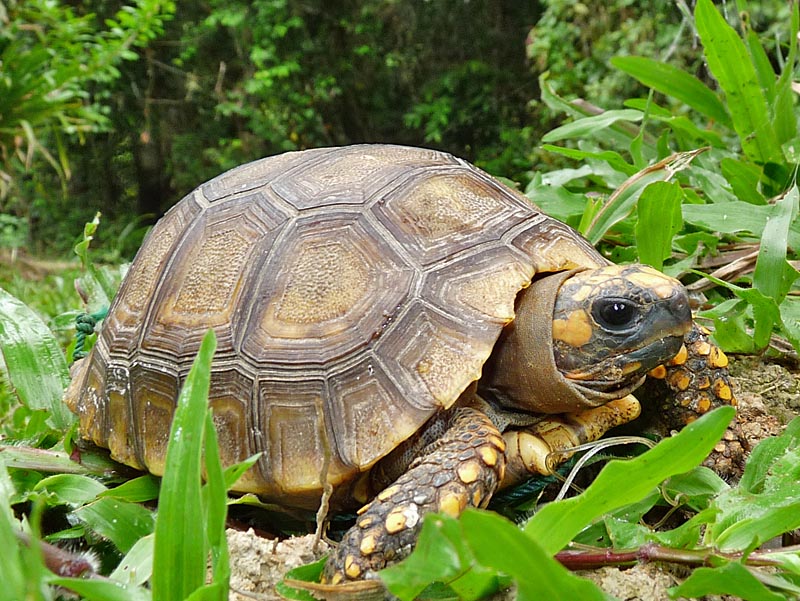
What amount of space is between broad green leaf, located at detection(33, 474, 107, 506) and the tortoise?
103mm

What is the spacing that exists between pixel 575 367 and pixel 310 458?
1.87ft

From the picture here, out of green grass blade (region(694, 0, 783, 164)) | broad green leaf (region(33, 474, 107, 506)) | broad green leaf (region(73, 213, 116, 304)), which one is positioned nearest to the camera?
broad green leaf (region(33, 474, 107, 506))

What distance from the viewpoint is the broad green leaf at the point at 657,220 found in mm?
1818

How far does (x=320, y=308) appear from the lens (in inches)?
58.2

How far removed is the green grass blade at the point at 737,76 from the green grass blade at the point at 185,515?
7.03 ft

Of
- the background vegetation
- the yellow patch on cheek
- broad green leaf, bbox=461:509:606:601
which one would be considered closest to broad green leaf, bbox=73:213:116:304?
the yellow patch on cheek

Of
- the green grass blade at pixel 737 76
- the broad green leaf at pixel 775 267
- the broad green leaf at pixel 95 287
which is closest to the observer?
the broad green leaf at pixel 775 267

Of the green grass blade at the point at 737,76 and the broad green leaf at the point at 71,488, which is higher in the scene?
the green grass blade at the point at 737,76

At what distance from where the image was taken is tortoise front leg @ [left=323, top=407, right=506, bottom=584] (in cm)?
120

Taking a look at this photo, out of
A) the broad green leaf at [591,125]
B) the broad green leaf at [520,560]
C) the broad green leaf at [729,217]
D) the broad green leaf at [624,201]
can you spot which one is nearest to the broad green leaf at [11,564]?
the broad green leaf at [520,560]

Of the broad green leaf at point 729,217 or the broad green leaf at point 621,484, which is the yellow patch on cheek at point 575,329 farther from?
the broad green leaf at point 729,217

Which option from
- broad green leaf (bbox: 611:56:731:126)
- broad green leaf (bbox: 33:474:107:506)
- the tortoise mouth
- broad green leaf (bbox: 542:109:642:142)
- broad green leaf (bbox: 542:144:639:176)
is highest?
broad green leaf (bbox: 611:56:731:126)

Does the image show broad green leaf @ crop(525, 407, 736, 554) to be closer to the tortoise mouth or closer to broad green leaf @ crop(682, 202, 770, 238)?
the tortoise mouth

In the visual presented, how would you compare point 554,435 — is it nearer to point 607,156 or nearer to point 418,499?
point 418,499
